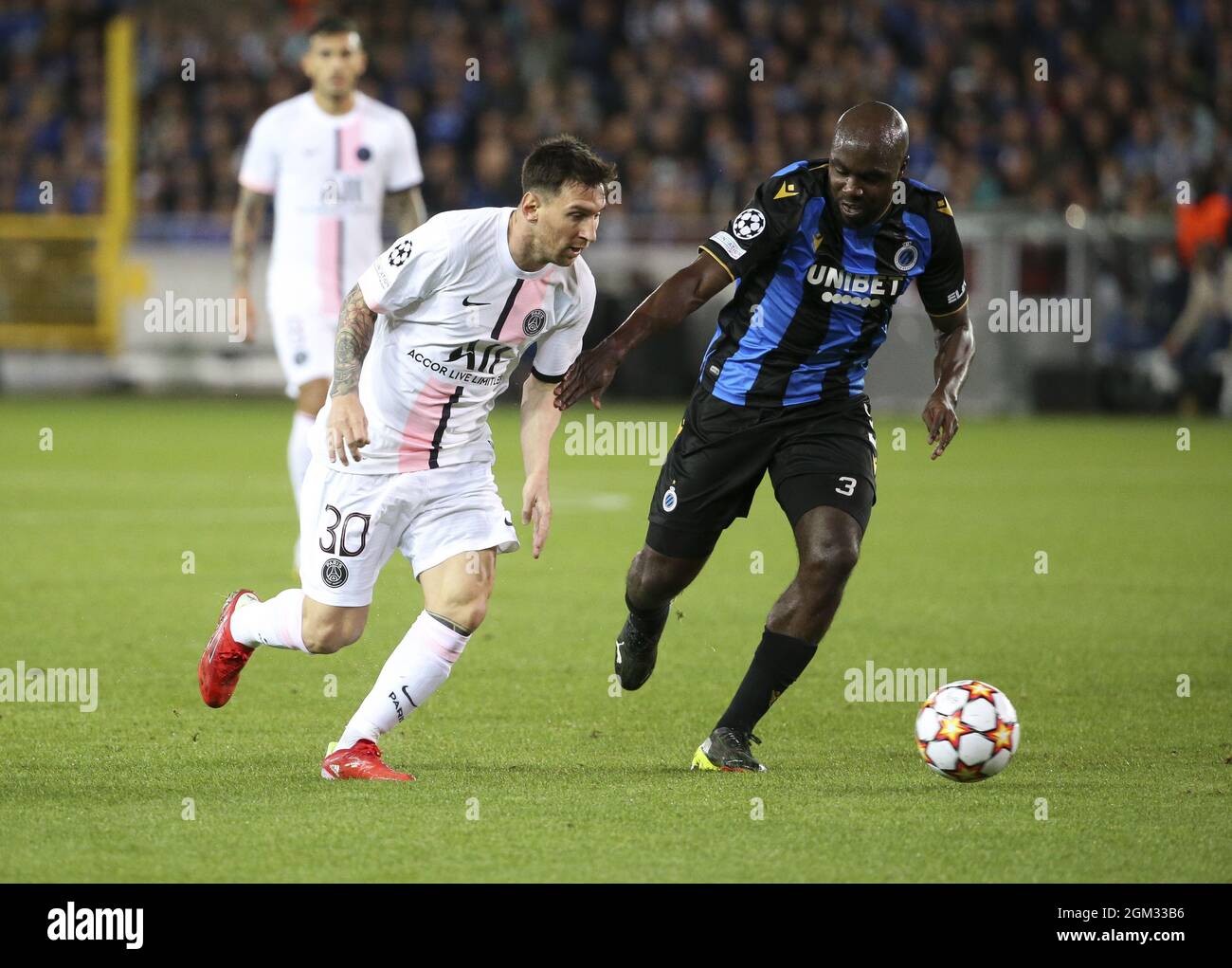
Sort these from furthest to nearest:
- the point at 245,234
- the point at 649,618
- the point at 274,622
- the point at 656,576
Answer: the point at 245,234
the point at 649,618
the point at 656,576
the point at 274,622

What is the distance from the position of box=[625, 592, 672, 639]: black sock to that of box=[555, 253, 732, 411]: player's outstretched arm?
110 cm

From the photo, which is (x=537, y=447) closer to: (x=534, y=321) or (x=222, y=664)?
(x=534, y=321)

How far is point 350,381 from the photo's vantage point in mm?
5812

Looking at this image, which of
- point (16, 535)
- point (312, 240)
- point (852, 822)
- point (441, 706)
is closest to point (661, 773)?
point (852, 822)

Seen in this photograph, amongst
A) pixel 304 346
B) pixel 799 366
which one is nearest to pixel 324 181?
pixel 304 346

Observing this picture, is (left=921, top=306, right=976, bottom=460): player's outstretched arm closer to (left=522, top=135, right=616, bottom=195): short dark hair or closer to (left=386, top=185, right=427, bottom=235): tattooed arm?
(left=522, top=135, right=616, bottom=195): short dark hair

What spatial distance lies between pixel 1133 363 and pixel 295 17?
1237 cm

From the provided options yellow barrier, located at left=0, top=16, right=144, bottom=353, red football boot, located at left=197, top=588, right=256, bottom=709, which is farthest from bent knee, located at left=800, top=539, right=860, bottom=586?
yellow barrier, located at left=0, top=16, right=144, bottom=353

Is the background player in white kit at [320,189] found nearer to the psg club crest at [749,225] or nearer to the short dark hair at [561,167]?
the psg club crest at [749,225]

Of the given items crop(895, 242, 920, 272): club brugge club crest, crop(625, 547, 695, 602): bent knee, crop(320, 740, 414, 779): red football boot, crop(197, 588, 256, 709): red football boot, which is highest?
crop(895, 242, 920, 272): club brugge club crest

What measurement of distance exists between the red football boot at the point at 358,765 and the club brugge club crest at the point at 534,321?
1342mm

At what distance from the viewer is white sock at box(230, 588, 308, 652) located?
20.4 feet

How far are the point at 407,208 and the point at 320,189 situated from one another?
1.54 feet

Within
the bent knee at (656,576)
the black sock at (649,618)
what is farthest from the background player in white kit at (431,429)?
the black sock at (649,618)
